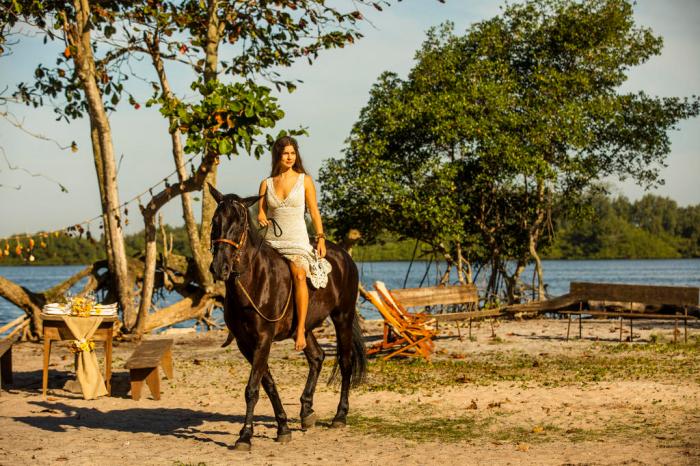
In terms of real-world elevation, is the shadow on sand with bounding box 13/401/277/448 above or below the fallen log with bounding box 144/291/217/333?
below

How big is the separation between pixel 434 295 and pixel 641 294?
4.31 metres

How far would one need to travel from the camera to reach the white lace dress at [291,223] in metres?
8.23

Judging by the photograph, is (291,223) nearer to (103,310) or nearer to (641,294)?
(103,310)

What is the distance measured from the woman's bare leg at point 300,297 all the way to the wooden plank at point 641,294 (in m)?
10.3

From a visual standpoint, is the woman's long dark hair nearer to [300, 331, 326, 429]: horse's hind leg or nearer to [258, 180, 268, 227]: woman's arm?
[258, 180, 268, 227]: woman's arm

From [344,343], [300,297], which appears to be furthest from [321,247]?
[344,343]

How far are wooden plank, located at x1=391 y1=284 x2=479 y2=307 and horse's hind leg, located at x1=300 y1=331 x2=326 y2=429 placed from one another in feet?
20.7

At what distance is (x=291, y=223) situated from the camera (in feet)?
27.2

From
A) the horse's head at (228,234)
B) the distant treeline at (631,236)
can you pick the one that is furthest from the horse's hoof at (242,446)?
the distant treeline at (631,236)

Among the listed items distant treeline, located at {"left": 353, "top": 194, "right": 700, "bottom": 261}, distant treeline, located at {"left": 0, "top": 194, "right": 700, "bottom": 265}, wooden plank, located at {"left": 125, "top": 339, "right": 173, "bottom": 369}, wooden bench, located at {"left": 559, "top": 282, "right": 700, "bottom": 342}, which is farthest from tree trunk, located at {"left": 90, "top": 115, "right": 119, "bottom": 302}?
distant treeline, located at {"left": 353, "top": 194, "right": 700, "bottom": 261}

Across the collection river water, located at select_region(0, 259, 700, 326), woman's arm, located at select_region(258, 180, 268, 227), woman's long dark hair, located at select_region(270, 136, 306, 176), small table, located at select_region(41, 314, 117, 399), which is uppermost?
woman's long dark hair, located at select_region(270, 136, 306, 176)

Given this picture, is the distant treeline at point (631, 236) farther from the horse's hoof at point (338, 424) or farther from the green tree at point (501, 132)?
the horse's hoof at point (338, 424)

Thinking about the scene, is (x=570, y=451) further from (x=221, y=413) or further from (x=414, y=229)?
(x=414, y=229)

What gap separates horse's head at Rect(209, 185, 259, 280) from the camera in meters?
7.18
